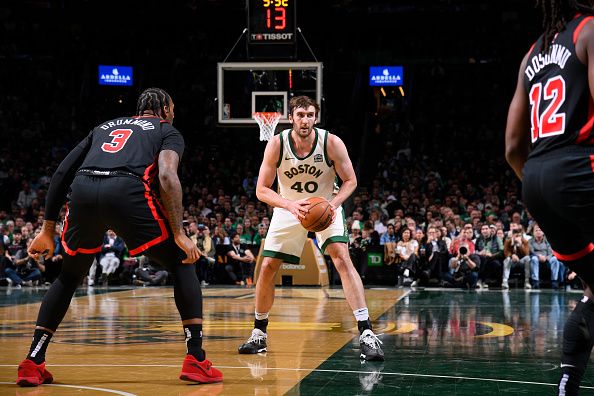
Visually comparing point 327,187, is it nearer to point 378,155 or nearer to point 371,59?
point 378,155

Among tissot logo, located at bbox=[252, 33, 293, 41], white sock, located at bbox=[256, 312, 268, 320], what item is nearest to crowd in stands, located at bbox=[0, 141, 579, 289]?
tissot logo, located at bbox=[252, 33, 293, 41]

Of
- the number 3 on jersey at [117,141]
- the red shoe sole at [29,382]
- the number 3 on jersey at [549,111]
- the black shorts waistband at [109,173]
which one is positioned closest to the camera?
the number 3 on jersey at [549,111]

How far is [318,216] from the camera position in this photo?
6129 mm

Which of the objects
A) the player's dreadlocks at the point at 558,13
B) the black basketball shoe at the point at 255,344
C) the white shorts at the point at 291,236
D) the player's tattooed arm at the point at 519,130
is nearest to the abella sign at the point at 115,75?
the white shorts at the point at 291,236

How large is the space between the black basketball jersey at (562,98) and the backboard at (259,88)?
41.0 feet

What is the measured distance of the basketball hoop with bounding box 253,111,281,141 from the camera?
1614 centimetres

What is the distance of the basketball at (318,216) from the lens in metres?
6.12

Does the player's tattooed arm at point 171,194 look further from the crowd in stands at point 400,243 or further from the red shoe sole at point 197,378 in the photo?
the crowd in stands at point 400,243

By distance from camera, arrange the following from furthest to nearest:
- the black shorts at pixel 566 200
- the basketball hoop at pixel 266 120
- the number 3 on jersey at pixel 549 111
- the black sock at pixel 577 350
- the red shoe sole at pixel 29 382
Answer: the basketball hoop at pixel 266 120
the red shoe sole at pixel 29 382
the black sock at pixel 577 350
the number 3 on jersey at pixel 549 111
the black shorts at pixel 566 200

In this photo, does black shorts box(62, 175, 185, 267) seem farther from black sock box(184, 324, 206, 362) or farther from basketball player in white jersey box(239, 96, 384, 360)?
basketball player in white jersey box(239, 96, 384, 360)

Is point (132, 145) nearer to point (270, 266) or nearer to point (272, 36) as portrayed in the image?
point (270, 266)

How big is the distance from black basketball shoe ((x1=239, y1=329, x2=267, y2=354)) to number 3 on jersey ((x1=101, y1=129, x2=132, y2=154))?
1.98 meters

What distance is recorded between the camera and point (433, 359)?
6.03 m

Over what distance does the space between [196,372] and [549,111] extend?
261 cm
